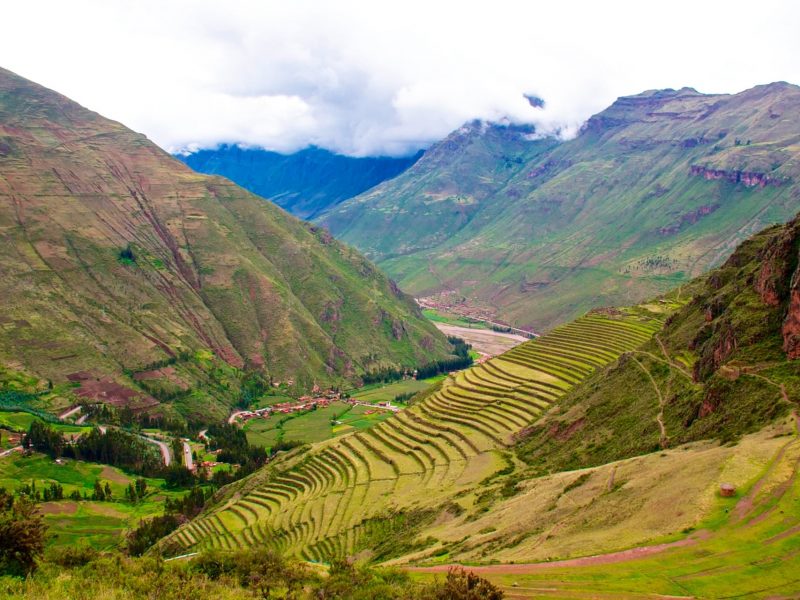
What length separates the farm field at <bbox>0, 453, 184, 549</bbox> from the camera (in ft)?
320

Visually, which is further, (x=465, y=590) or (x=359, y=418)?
(x=359, y=418)

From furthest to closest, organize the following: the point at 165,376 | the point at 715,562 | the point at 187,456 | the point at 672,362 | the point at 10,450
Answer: the point at 165,376 < the point at 187,456 < the point at 10,450 < the point at 672,362 < the point at 715,562

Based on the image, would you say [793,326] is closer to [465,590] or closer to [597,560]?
[597,560]

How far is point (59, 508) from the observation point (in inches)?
4094

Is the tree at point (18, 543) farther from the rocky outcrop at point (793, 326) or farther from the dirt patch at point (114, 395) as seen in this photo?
the dirt patch at point (114, 395)

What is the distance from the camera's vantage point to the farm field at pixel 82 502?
9753 cm

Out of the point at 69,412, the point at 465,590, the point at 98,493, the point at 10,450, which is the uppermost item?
the point at 465,590

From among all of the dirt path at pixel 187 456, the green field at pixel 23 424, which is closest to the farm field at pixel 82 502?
the dirt path at pixel 187 456

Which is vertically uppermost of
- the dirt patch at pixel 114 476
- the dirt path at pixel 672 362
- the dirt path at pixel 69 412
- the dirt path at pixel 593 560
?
the dirt path at pixel 672 362

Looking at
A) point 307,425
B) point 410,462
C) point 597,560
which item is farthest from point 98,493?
point 597,560

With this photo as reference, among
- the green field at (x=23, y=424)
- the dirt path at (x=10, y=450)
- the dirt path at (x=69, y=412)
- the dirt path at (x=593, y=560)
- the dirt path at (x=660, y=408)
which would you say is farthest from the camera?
the dirt path at (x=69, y=412)

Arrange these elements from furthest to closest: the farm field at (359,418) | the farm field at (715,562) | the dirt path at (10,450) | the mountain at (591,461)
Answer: the farm field at (359,418) → the dirt path at (10,450) → the mountain at (591,461) → the farm field at (715,562)

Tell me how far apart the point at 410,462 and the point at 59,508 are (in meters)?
62.9

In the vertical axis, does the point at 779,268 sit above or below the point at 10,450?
above
